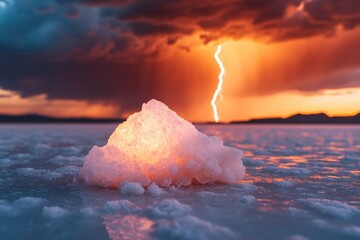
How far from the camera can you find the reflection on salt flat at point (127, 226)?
438 centimetres

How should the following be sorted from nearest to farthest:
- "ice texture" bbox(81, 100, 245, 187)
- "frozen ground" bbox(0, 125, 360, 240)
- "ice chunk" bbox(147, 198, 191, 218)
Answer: "frozen ground" bbox(0, 125, 360, 240) < "ice chunk" bbox(147, 198, 191, 218) < "ice texture" bbox(81, 100, 245, 187)

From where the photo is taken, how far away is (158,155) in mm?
7715

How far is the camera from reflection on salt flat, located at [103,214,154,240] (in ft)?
14.4

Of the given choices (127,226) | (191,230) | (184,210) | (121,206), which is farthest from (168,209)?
(191,230)

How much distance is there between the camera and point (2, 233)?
183 inches

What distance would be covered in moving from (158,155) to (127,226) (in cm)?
299

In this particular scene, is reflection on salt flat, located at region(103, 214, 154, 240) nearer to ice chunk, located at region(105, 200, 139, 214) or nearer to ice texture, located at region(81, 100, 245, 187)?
ice chunk, located at region(105, 200, 139, 214)

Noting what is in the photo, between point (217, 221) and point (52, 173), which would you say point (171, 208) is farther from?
point (52, 173)

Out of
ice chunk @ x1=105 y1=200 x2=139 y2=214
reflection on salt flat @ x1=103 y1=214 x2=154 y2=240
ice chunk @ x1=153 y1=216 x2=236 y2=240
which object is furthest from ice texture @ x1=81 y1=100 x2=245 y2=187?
ice chunk @ x1=153 y1=216 x2=236 y2=240

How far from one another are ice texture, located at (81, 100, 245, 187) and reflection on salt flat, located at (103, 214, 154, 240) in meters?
2.17

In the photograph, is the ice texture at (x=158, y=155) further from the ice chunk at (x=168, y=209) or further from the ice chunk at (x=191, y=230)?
the ice chunk at (x=191, y=230)

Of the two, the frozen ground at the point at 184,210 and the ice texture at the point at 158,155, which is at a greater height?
the ice texture at the point at 158,155

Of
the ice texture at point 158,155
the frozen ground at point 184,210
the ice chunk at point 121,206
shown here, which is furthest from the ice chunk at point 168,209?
the ice texture at point 158,155

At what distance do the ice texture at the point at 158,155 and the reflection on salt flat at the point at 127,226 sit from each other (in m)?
2.17
